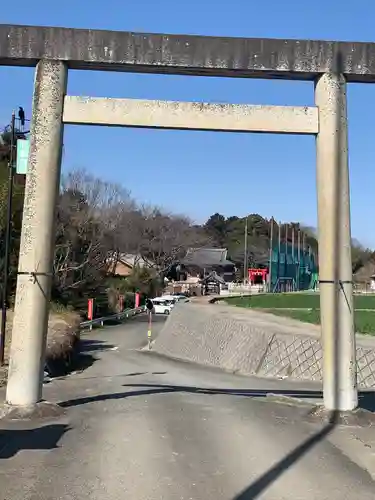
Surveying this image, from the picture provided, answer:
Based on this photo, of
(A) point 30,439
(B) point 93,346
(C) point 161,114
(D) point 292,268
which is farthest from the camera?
(D) point 292,268

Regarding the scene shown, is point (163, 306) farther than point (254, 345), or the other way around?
point (163, 306)

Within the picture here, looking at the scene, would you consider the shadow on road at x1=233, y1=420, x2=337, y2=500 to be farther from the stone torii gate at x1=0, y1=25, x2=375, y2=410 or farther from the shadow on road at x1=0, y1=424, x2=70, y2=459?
the shadow on road at x1=0, y1=424, x2=70, y2=459

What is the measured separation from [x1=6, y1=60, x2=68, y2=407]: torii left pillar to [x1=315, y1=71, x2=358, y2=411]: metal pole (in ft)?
13.8

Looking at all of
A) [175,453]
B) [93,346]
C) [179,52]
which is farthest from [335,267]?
[93,346]

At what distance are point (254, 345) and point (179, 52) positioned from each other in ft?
43.8

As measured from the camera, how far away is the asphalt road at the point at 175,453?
233 inches

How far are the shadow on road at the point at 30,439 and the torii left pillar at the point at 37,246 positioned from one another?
872mm

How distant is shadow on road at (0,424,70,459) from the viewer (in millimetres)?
7438

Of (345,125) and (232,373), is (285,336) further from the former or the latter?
(345,125)

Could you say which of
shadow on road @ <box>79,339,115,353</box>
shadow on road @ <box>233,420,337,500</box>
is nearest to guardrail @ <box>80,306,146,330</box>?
shadow on road @ <box>79,339,115,353</box>

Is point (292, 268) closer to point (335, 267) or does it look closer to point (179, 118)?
point (335, 267)

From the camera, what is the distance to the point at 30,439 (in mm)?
7883

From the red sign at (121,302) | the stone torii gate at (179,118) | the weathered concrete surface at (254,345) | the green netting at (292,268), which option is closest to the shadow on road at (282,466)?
the stone torii gate at (179,118)

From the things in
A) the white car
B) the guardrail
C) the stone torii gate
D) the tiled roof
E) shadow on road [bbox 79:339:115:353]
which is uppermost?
the tiled roof
